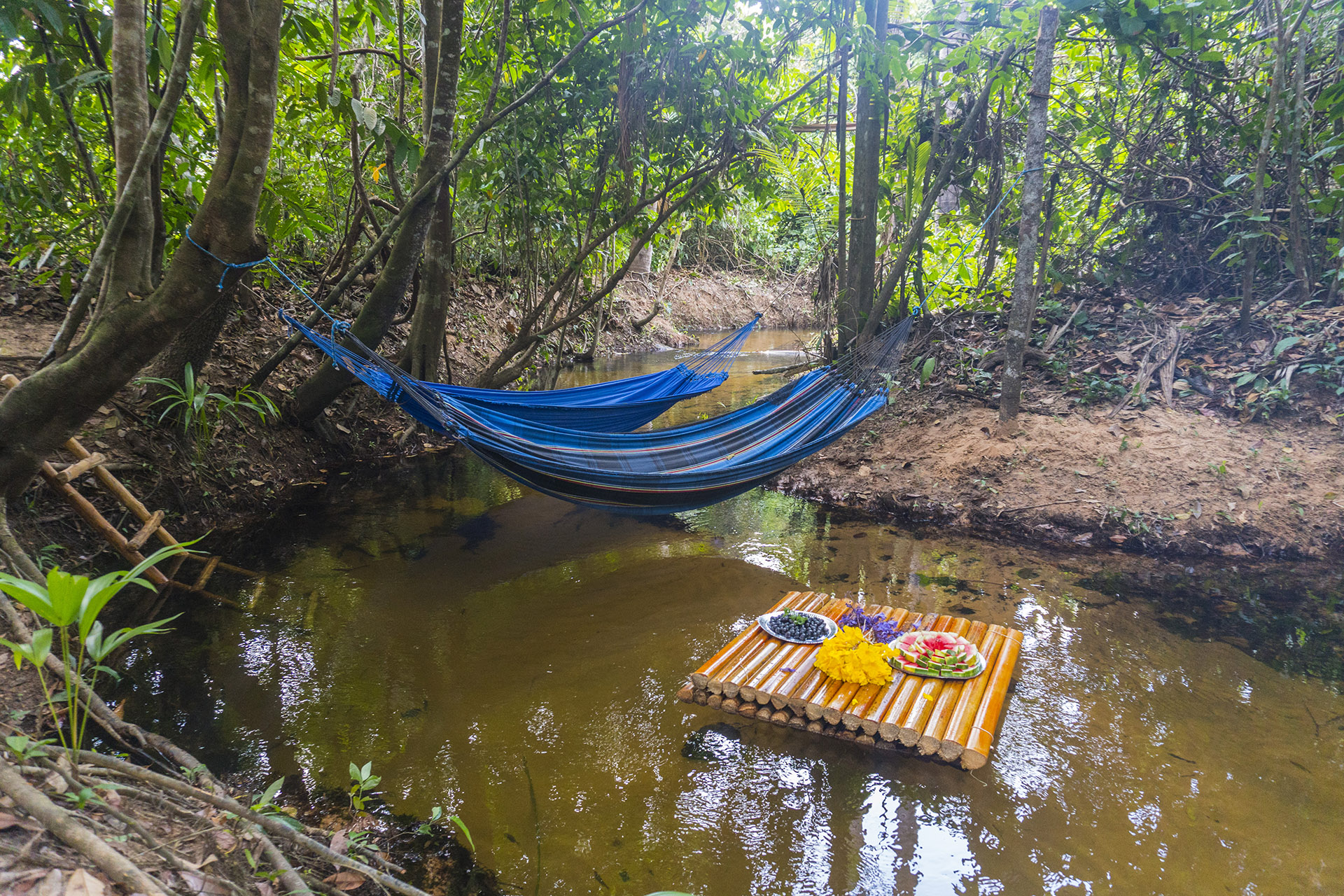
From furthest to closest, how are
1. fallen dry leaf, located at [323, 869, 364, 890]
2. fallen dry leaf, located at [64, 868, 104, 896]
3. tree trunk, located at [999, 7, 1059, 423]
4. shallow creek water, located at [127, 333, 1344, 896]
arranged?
tree trunk, located at [999, 7, 1059, 423], shallow creek water, located at [127, 333, 1344, 896], fallen dry leaf, located at [323, 869, 364, 890], fallen dry leaf, located at [64, 868, 104, 896]

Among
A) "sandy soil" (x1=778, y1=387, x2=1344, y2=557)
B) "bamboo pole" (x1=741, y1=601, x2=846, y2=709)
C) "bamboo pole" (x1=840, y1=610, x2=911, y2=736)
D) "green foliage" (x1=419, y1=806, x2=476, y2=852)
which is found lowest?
"green foliage" (x1=419, y1=806, x2=476, y2=852)

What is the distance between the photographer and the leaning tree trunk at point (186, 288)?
1.55 meters

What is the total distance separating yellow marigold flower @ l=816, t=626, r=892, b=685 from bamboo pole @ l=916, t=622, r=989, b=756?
135 mm

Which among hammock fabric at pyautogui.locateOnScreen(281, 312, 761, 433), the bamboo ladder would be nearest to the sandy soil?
hammock fabric at pyautogui.locateOnScreen(281, 312, 761, 433)

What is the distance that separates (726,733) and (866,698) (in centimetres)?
37

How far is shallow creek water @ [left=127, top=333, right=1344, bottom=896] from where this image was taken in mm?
1312

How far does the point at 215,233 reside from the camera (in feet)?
5.21

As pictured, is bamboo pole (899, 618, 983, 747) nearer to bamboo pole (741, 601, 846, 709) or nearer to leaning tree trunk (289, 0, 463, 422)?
bamboo pole (741, 601, 846, 709)

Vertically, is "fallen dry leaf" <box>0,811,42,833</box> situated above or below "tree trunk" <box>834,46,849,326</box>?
below

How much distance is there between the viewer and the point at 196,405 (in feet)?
8.77

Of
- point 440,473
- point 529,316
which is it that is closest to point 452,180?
point 529,316

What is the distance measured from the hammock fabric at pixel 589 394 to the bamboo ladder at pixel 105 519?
73 centimetres

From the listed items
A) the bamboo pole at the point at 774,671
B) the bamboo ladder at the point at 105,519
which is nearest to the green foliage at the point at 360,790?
the bamboo pole at the point at 774,671

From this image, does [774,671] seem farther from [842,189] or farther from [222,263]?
[842,189]
